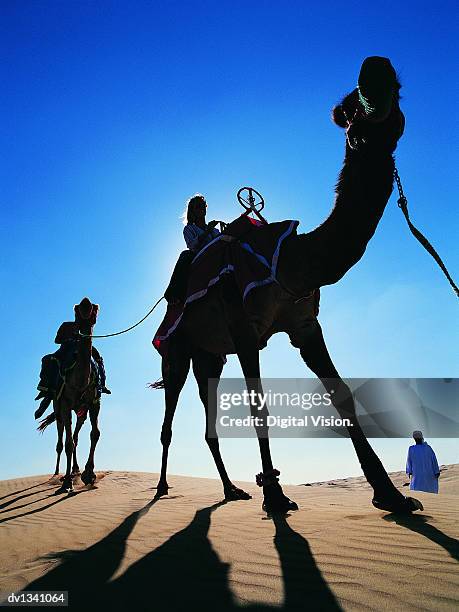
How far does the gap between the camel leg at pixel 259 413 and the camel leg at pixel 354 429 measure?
555 millimetres

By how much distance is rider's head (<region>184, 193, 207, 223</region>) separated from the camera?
7012 millimetres

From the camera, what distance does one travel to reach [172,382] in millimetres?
7289

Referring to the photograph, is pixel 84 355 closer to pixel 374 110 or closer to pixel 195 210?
pixel 195 210

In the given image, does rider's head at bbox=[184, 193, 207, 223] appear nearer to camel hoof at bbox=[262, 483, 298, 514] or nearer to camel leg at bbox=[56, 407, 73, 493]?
camel hoof at bbox=[262, 483, 298, 514]

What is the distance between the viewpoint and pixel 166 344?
7344mm

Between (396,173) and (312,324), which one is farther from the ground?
(396,173)

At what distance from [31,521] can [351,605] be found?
551 cm

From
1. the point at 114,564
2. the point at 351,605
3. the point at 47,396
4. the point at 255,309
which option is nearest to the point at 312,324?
the point at 255,309

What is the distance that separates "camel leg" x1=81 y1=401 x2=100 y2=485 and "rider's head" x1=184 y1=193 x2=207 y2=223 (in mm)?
7837

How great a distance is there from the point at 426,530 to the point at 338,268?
2.01m

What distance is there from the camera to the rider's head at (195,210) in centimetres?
701

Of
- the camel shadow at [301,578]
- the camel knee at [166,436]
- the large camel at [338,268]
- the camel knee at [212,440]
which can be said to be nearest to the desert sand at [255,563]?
the camel shadow at [301,578]

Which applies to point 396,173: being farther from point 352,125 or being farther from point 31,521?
point 31,521

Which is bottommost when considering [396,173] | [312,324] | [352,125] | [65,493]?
[65,493]
